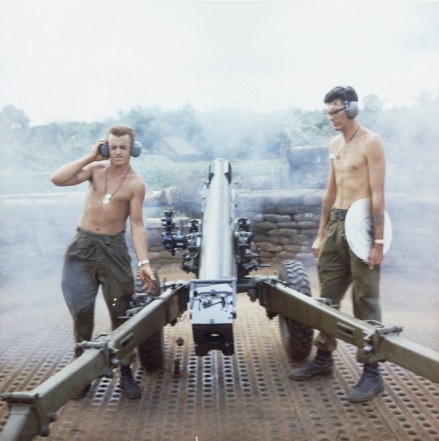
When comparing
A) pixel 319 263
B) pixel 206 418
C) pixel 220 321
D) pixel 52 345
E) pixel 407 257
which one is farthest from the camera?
pixel 407 257

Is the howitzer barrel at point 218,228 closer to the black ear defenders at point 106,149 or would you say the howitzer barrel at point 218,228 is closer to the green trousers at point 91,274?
the green trousers at point 91,274

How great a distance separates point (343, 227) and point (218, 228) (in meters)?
0.93

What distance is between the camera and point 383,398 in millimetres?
3818

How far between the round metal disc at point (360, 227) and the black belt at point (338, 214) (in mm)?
105

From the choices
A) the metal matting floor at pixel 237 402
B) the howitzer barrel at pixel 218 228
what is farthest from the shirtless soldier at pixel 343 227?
the howitzer barrel at pixel 218 228

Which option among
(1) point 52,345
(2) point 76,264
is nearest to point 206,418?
(2) point 76,264

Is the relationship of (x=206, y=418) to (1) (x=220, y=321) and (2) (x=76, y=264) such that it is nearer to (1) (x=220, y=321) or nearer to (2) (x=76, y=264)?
(1) (x=220, y=321)

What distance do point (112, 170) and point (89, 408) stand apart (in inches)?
57.5

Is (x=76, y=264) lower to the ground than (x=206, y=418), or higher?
higher

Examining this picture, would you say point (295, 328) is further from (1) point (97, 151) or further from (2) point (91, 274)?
(1) point (97, 151)

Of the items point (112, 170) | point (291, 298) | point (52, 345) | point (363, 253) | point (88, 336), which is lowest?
point (52, 345)

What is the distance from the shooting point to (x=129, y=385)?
3986mm

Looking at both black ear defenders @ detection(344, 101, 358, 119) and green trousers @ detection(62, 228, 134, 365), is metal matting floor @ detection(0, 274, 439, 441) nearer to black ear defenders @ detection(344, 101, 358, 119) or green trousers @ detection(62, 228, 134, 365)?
green trousers @ detection(62, 228, 134, 365)

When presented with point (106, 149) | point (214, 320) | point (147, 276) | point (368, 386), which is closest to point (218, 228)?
point (147, 276)
